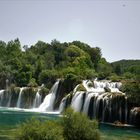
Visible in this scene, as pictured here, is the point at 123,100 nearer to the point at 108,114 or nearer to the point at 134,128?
the point at 108,114

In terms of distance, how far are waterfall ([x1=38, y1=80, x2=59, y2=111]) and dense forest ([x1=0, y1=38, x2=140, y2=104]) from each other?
3.74 metres

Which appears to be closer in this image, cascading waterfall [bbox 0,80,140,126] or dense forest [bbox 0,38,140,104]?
cascading waterfall [bbox 0,80,140,126]

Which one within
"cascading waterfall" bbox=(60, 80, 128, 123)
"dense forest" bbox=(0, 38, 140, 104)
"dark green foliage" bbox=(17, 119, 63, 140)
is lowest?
"dark green foliage" bbox=(17, 119, 63, 140)

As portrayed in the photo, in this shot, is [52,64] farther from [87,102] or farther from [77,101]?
[87,102]

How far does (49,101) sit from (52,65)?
37.5 m

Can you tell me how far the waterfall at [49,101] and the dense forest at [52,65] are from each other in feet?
12.3

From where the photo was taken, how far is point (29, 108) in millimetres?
87688

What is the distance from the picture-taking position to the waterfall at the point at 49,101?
83.9 m

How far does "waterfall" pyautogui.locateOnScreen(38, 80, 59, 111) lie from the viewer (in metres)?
83.9

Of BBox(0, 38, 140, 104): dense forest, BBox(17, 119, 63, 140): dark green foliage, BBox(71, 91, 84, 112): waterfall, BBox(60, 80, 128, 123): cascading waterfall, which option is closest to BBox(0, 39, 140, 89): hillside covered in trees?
BBox(0, 38, 140, 104): dense forest

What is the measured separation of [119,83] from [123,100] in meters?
18.4

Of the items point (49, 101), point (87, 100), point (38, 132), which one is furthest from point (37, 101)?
point (38, 132)

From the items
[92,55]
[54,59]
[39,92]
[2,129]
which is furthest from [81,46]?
[2,129]

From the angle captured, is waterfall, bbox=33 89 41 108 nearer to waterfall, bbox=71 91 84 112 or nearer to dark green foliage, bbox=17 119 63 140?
waterfall, bbox=71 91 84 112
